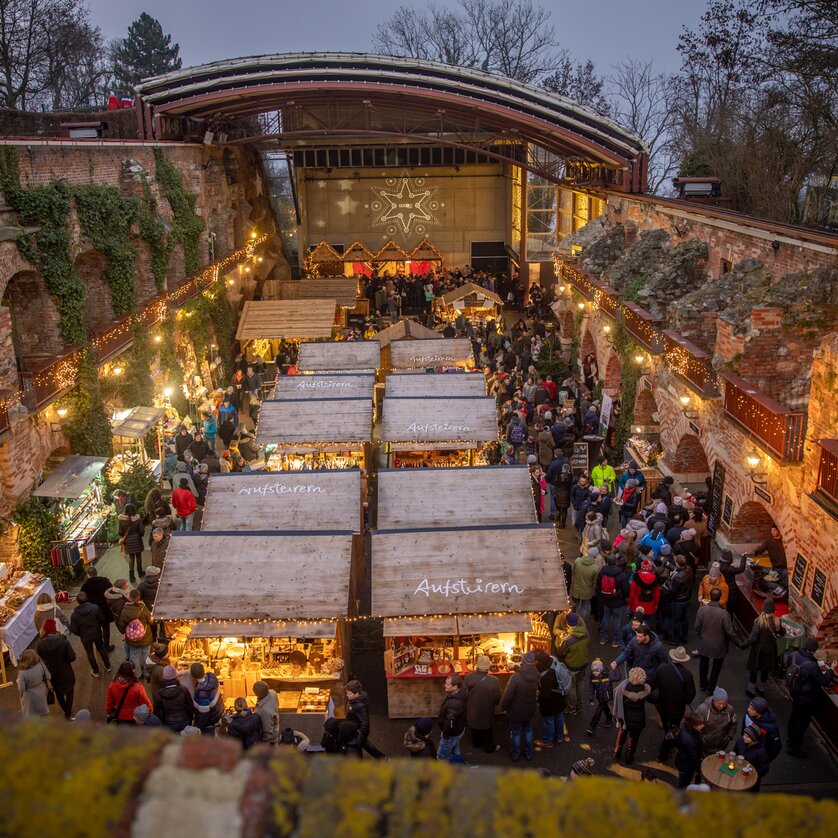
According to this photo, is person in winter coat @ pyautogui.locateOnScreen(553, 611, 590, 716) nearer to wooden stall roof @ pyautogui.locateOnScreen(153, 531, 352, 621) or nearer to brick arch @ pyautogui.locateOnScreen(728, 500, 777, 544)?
wooden stall roof @ pyautogui.locateOnScreen(153, 531, 352, 621)

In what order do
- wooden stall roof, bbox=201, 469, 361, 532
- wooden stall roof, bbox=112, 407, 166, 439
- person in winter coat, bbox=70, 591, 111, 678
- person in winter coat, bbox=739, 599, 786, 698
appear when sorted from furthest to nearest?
wooden stall roof, bbox=112, 407, 166, 439, wooden stall roof, bbox=201, 469, 361, 532, person in winter coat, bbox=70, 591, 111, 678, person in winter coat, bbox=739, 599, 786, 698

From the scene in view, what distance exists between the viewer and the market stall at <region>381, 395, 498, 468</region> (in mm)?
14781

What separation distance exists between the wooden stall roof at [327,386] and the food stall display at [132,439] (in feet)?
9.00

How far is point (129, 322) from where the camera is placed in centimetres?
1817

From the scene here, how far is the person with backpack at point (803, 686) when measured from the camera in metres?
8.33

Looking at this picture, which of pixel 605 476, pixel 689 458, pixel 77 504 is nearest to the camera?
pixel 77 504

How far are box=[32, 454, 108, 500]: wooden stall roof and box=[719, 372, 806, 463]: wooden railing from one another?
10407 mm

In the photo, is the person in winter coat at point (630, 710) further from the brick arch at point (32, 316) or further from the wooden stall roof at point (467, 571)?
the brick arch at point (32, 316)

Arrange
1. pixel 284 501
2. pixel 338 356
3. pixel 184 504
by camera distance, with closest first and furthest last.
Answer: pixel 284 501
pixel 184 504
pixel 338 356

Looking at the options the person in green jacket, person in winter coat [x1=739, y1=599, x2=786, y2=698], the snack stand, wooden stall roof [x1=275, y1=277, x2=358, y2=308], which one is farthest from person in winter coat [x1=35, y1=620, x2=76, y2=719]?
wooden stall roof [x1=275, y1=277, x2=358, y2=308]

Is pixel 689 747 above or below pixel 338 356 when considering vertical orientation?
below

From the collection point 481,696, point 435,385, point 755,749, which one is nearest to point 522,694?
point 481,696

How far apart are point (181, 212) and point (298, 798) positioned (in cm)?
2374

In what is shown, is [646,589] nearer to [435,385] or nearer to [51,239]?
[435,385]
